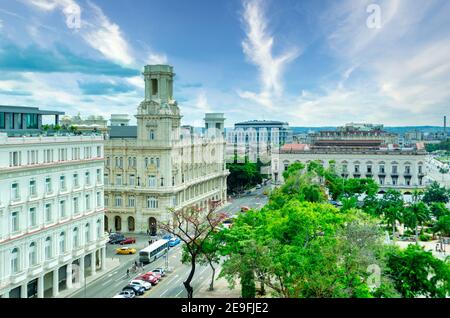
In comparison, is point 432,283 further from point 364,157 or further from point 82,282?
point 364,157

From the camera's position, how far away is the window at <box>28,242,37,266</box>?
1852 cm

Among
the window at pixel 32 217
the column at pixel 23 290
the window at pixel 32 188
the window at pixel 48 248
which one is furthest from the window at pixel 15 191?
the column at pixel 23 290

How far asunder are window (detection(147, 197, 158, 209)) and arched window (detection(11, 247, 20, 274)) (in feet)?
59.0

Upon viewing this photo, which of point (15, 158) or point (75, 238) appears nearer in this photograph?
point (15, 158)

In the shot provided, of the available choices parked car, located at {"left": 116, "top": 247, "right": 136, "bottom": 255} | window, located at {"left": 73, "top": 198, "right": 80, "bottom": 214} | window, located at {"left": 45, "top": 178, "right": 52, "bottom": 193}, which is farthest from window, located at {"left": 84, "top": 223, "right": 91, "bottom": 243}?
parked car, located at {"left": 116, "top": 247, "right": 136, "bottom": 255}

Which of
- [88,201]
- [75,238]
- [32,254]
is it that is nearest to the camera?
[32,254]

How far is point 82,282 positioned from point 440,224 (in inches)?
854

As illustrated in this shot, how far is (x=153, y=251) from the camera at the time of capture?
2728 centimetres

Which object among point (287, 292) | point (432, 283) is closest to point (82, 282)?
point (287, 292)

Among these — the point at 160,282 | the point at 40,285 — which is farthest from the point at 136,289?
the point at 40,285

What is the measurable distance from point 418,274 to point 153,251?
1510 centimetres

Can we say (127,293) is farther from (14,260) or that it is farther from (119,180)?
(119,180)

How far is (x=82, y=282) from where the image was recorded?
877 inches

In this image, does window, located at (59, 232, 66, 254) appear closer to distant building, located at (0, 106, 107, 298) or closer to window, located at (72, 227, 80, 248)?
distant building, located at (0, 106, 107, 298)
